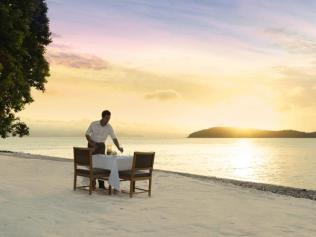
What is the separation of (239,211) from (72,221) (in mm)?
4404

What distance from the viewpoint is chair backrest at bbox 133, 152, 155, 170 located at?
45.3 ft

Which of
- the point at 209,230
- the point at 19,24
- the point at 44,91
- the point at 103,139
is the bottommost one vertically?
the point at 209,230

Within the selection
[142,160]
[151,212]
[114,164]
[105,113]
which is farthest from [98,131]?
[151,212]

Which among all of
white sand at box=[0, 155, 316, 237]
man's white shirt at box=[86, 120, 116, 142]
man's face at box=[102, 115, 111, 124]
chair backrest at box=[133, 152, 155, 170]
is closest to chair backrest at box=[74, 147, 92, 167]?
man's white shirt at box=[86, 120, 116, 142]

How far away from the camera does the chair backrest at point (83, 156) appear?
45.7 ft

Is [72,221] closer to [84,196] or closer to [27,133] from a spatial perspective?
[84,196]

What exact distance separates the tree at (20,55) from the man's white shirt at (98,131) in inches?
494

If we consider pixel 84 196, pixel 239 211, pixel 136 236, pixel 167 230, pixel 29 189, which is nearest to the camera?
pixel 136 236

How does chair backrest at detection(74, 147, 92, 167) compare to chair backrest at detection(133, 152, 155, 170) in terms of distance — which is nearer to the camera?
chair backrest at detection(133, 152, 155, 170)

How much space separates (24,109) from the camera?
30.0 meters

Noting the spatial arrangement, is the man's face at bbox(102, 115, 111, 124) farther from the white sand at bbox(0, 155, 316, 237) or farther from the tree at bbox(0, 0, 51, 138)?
the tree at bbox(0, 0, 51, 138)

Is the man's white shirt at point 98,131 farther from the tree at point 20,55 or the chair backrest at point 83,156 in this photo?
the tree at point 20,55

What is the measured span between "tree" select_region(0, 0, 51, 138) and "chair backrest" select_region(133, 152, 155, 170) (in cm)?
1401

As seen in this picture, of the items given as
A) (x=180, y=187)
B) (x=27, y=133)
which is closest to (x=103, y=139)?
(x=180, y=187)
